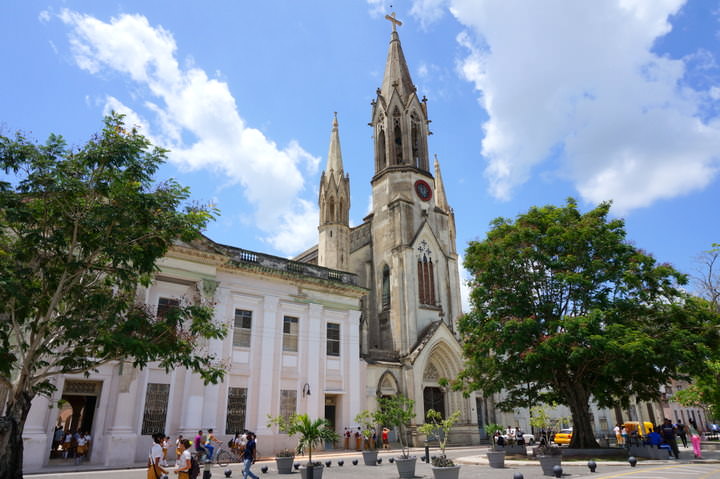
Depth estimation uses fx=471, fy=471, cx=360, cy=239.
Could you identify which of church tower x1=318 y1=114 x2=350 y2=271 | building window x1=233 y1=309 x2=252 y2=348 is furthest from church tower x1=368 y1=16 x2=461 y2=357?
building window x1=233 y1=309 x2=252 y2=348

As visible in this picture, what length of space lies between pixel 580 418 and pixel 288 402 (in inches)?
528

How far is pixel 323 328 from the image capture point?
25.8 m

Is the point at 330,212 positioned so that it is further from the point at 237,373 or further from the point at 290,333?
the point at 237,373

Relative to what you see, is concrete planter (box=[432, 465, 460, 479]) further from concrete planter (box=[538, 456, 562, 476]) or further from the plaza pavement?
concrete planter (box=[538, 456, 562, 476])

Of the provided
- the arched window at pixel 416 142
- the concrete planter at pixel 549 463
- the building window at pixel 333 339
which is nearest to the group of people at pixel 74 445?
the building window at pixel 333 339

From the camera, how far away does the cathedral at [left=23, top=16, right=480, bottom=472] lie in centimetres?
1892

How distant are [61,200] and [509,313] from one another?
16.7 meters

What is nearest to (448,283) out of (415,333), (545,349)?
(415,333)

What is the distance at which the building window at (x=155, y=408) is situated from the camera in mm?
19297

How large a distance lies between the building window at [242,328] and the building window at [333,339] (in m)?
4.73

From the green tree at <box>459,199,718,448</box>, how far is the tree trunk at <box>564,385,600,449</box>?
0.14ft

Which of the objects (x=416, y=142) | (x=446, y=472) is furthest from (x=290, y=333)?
(x=416, y=142)

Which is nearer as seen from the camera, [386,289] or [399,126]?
[386,289]

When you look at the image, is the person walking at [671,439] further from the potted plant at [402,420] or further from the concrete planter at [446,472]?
the concrete planter at [446,472]
